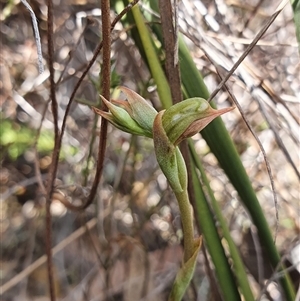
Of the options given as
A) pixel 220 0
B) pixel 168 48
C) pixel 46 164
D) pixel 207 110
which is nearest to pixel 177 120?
pixel 207 110

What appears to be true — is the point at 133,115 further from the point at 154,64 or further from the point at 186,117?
the point at 154,64

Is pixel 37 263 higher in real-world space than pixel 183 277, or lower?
higher

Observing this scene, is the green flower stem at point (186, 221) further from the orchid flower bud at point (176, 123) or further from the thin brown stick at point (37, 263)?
the thin brown stick at point (37, 263)

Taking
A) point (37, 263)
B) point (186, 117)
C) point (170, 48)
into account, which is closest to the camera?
point (186, 117)

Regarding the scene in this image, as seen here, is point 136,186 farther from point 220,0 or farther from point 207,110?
point 207,110

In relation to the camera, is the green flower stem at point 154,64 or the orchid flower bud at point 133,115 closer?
the orchid flower bud at point 133,115

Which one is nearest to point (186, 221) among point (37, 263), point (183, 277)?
point (183, 277)

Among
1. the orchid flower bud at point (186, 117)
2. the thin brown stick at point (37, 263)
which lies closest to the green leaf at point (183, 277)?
the orchid flower bud at point (186, 117)

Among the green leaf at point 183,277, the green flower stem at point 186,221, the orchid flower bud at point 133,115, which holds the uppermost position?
the orchid flower bud at point 133,115
